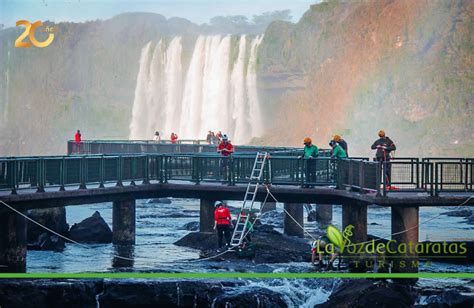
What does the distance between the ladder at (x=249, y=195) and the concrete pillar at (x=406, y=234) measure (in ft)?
17.2

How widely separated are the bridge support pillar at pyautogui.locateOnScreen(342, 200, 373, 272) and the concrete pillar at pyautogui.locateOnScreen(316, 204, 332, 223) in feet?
58.6

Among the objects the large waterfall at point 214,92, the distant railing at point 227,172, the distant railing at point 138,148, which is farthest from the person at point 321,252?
the large waterfall at point 214,92

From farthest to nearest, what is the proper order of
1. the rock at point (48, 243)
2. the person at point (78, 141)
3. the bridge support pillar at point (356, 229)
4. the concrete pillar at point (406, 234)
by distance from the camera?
the person at point (78, 141) < the rock at point (48, 243) < the bridge support pillar at point (356, 229) < the concrete pillar at point (406, 234)

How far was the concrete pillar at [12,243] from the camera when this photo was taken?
3500 centimetres

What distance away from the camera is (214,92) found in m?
146

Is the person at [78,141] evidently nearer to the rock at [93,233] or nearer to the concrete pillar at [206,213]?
the rock at [93,233]

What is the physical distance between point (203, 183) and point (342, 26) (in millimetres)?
105178

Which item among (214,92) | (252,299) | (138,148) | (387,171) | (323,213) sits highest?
(214,92)

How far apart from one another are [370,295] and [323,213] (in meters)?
25.9

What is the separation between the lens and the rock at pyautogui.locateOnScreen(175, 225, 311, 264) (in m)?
37.2

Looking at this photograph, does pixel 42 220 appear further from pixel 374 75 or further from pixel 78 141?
pixel 374 75

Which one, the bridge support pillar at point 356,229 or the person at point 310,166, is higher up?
the person at point 310,166

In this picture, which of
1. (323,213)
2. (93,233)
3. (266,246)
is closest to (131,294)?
(266,246)

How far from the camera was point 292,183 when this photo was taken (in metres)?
39.8
